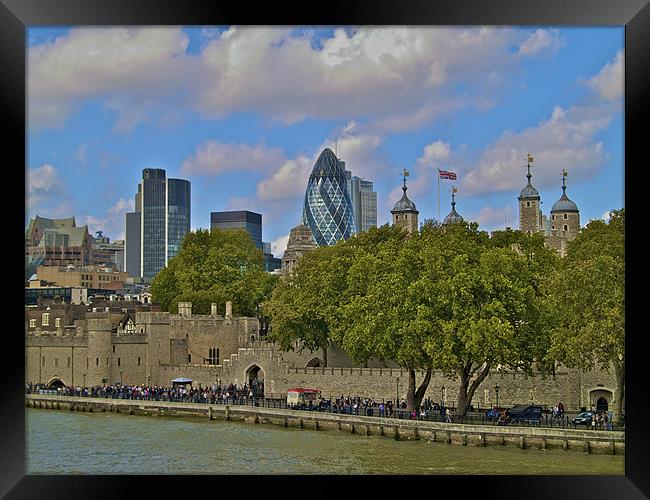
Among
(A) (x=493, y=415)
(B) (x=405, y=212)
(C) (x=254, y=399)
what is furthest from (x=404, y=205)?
(A) (x=493, y=415)

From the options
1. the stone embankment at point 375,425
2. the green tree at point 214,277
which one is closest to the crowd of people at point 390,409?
the stone embankment at point 375,425

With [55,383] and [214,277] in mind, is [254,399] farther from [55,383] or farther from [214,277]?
[214,277]

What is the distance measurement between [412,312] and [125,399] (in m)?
11.8

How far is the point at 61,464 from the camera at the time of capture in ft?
84.0

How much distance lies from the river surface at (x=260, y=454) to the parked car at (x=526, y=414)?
Answer: 224cm

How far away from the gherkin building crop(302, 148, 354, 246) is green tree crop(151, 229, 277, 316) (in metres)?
83.2

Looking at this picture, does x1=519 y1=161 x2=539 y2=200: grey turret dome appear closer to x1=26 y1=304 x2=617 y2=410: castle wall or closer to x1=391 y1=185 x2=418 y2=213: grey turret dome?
x1=391 y1=185 x2=418 y2=213: grey turret dome

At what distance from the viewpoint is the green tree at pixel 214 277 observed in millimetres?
52688

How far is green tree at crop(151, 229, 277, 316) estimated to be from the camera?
52.7m

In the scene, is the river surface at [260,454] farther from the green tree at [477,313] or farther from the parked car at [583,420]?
the green tree at [477,313]

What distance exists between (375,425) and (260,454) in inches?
189

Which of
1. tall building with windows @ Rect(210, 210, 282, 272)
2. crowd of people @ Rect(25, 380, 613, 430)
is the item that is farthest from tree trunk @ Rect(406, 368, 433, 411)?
tall building with windows @ Rect(210, 210, 282, 272)
